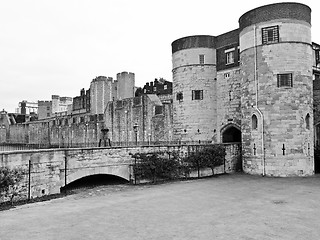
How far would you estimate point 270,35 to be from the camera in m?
18.2

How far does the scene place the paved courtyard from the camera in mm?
7965

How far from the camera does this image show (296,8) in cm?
1811

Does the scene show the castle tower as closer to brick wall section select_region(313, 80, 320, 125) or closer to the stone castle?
the stone castle

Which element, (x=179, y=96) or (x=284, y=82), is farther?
(x=179, y=96)

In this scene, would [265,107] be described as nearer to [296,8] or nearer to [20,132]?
[296,8]

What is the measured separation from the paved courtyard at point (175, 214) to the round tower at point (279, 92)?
9.37ft

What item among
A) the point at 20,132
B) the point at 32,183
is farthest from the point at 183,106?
the point at 20,132

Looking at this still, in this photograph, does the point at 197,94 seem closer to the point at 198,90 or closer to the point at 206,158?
the point at 198,90

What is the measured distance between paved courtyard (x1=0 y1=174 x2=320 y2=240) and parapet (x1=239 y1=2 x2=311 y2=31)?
9498 mm

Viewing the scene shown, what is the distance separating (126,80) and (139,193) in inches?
1245

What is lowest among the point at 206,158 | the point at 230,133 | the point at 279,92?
the point at 206,158

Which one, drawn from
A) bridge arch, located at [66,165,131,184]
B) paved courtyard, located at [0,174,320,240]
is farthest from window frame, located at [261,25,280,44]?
bridge arch, located at [66,165,131,184]

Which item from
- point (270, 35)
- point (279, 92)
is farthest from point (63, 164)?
point (270, 35)

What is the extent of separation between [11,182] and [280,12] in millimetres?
16199
